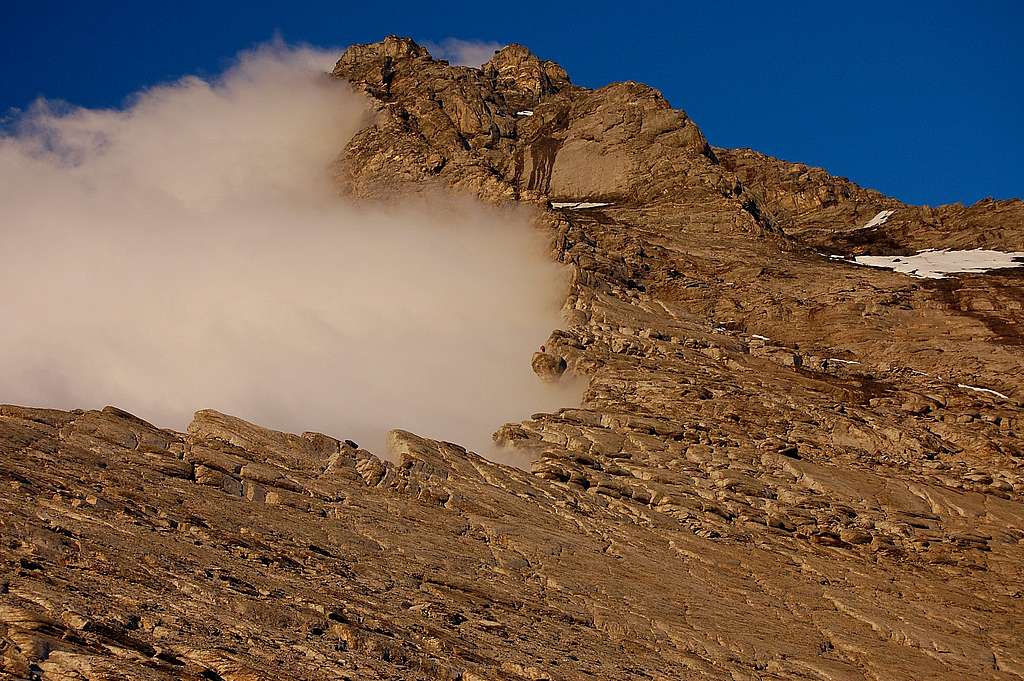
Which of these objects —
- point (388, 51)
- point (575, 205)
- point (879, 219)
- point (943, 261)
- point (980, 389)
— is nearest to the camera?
point (980, 389)

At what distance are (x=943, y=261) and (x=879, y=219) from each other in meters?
18.9

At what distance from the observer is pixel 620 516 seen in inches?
1412

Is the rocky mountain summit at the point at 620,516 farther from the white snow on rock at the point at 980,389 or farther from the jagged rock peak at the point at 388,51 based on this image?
the jagged rock peak at the point at 388,51

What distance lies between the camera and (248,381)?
68.9 metres

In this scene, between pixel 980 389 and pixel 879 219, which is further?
pixel 879 219

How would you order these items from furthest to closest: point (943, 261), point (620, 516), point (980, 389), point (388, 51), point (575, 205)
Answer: point (388, 51) → point (575, 205) → point (943, 261) → point (980, 389) → point (620, 516)

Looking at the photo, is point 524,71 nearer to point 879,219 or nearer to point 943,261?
point 879,219

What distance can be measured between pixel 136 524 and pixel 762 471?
22782mm

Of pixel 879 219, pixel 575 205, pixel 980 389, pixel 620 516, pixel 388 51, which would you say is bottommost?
pixel 620 516

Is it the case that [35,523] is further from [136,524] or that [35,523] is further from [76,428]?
[76,428]

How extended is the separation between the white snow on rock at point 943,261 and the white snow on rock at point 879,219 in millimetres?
12203

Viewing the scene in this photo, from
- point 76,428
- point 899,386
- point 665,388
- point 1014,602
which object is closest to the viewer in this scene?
point 76,428

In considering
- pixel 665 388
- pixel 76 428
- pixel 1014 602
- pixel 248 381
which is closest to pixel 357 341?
pixel 248 381

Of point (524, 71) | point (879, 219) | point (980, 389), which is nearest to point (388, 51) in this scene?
point (524, 71)
